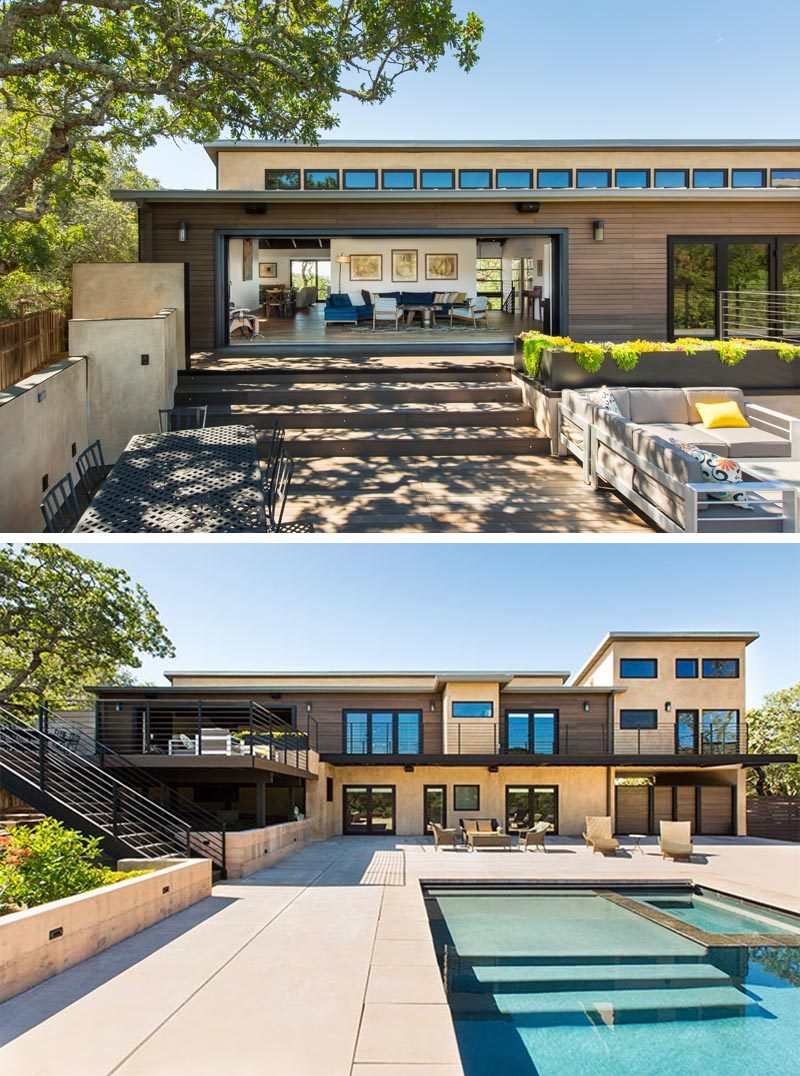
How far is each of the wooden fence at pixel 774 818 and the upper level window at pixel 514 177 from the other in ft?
57.3

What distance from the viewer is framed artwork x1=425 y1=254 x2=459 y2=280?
27578mm

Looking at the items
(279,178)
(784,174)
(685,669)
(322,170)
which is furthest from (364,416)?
(784,174)

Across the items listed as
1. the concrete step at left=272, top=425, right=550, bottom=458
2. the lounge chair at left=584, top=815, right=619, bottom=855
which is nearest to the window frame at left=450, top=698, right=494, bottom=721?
the lounge chair at left=584, top=815, right=619, bottom=855

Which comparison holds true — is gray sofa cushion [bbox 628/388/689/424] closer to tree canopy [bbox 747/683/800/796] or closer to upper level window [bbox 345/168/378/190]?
upper level window [bbox 345/168/378/190]

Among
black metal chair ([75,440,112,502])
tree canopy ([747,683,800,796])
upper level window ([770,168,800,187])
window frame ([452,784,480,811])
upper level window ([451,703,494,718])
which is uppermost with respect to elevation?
upper level window ([770,168,800,187])

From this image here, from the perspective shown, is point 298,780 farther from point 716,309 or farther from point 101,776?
point 716,309

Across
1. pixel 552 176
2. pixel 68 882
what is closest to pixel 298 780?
pixel 68 882

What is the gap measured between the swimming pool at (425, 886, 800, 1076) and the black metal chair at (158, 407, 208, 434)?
24.8 ft

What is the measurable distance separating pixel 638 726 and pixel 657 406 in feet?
35.5

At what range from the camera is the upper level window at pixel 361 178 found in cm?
2666

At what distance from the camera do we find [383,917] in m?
8.93

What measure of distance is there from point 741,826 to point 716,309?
38.5ft

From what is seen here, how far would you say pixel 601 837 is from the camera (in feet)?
55.5

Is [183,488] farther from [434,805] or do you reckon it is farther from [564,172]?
[564,172]
